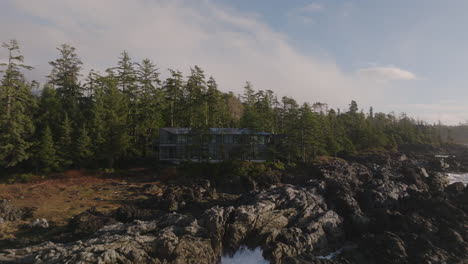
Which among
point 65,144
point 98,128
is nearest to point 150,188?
point 98,128

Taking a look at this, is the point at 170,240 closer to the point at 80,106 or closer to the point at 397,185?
the point at 397,185

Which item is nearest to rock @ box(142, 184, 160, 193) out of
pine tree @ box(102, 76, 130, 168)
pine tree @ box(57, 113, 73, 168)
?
pine tree @ box(102, 76, 130, 168)

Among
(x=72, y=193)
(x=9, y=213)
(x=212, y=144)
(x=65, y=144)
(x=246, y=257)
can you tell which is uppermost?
(x=65, y=144)

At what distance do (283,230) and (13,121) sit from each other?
34076 mm

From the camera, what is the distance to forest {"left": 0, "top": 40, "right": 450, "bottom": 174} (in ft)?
105

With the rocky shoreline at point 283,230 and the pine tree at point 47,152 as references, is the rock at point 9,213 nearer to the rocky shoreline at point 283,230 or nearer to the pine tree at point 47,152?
the rocky shoreline at point 283,230

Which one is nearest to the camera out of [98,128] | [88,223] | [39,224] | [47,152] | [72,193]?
[88,223]

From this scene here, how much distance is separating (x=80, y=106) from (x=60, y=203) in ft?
69.1

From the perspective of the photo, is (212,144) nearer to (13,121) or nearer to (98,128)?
(98,128)

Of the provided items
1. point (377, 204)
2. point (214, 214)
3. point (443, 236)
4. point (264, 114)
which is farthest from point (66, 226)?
point (264, 114)

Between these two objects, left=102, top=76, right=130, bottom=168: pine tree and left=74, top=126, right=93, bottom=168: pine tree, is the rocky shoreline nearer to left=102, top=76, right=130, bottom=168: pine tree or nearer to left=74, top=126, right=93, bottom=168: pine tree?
left=74, top=126, right=93, bottom=168: pine tree

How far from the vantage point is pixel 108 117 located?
37906 mm

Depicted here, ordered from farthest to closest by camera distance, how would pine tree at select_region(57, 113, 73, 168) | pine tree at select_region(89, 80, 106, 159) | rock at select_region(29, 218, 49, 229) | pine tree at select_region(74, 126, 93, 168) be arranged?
pine tree at select_region(89, 80, 106, 159) < pine tree at select_region(74, 126, 93, 168) < pine tree at select_region(57, 113, 73, 168) < rock at select_region(29, 218, 49, 229)

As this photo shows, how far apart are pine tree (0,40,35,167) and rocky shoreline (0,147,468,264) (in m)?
14.2
